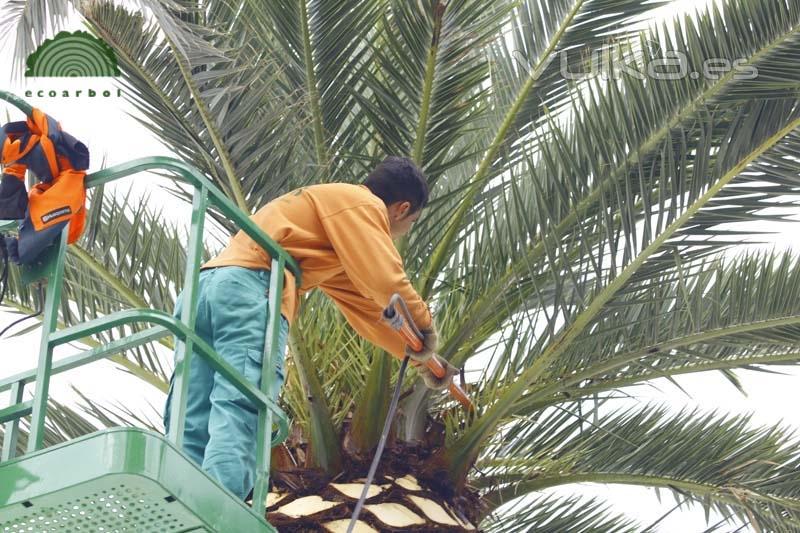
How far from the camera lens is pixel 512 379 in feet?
20.4

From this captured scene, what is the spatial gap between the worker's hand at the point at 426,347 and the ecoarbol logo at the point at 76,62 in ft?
7.50

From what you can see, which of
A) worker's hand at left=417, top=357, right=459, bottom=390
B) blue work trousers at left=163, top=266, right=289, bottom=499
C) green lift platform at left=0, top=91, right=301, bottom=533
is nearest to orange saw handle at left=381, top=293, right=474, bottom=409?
worker's hand at left=417, top=357, right=459, bottom=390

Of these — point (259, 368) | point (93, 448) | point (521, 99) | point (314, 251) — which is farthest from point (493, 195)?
point (93, 448)

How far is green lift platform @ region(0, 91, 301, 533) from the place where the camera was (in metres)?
3.17

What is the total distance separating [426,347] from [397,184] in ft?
2.19

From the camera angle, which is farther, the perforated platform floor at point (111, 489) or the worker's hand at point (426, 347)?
the worker's hand at point (426, 347)

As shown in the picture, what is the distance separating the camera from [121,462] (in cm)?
313

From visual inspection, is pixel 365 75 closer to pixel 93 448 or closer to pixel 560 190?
pixel 560 190

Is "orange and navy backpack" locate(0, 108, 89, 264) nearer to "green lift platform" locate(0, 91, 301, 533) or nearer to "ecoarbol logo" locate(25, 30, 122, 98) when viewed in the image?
"green lift platform" locate(0, 91, 301, 533)

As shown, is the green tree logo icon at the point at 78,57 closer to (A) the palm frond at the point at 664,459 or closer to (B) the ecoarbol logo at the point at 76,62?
(B) the ecoarbol logo at the point at 76,62

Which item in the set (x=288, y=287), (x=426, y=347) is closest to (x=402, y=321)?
(x=426, y=347)

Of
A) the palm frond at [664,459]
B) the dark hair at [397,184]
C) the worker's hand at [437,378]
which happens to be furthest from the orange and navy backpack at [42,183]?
the palm frond at [664,459]

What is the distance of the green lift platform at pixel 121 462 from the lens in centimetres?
317

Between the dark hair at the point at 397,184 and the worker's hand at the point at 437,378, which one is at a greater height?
the dark hair at the point at 397,184
